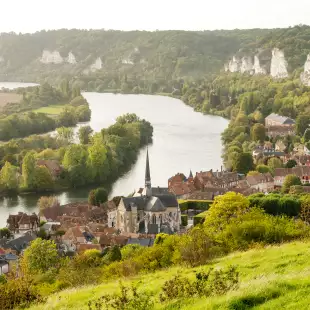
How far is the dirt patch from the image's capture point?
6524 centimetres

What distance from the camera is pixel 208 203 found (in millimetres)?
25812

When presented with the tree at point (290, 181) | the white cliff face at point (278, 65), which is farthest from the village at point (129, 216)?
the white cliff face at point (278, 65)

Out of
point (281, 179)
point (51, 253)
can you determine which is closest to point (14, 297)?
point (51, 253)

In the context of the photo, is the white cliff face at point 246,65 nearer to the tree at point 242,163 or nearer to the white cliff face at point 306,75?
the white cliff face at point 306,75

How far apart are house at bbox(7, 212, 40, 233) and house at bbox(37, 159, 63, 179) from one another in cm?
932

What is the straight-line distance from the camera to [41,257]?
632 inches

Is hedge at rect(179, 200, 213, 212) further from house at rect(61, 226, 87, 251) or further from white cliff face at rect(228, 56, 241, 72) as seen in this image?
white cliff face at rect(228, 56, 241, 72)

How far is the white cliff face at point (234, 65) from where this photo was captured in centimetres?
9069

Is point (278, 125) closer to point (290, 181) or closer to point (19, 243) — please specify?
point (290, 181)

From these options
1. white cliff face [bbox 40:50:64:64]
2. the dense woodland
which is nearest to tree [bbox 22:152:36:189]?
the dense woodland

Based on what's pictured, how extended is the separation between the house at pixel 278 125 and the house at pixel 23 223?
24093 mm

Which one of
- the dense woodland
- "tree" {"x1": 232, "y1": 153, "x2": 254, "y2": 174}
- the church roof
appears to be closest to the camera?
the church roof

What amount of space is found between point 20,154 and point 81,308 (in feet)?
99.7

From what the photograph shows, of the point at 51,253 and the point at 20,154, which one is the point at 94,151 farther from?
the point at 51,253
